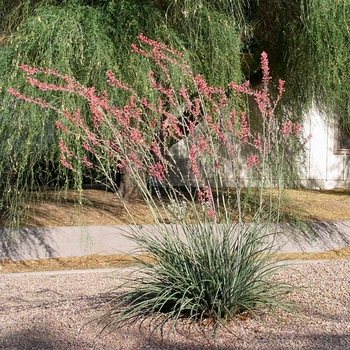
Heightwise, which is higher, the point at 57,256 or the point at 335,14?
the point at 335,14

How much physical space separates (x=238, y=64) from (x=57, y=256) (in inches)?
141

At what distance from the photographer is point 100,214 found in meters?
11.4

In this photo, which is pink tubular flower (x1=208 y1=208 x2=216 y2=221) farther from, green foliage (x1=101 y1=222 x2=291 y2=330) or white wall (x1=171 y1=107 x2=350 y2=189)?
white wall (x1=171 y1=107 x2=350 y2=189)

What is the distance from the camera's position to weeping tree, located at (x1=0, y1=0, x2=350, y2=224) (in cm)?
824

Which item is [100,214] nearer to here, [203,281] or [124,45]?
[124,45]

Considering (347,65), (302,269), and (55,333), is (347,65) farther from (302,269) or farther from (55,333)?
(55,333)

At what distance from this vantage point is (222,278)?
572 centimetres

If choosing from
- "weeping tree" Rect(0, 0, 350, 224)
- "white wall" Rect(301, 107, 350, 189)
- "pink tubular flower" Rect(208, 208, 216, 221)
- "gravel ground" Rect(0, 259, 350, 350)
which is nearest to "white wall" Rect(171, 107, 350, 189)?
"white wall" Rect(301, 107, 350, 189)

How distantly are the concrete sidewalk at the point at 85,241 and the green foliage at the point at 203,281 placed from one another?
13.0ft

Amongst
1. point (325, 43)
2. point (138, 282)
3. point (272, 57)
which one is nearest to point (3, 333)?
point (138, 282)

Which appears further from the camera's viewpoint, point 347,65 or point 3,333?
point 347,65

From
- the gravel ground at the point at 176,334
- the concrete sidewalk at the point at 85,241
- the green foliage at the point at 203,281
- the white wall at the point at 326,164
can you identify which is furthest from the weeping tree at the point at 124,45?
the white wall at the point at 326,164

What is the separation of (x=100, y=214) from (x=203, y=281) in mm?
5905

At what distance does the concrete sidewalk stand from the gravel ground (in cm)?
264
